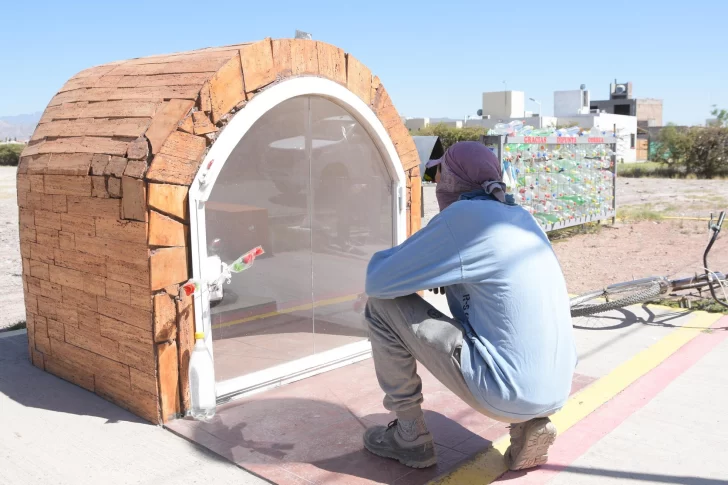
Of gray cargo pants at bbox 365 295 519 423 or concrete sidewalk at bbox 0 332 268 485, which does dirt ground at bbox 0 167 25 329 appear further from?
gray cargo pants at bbox 365 295 519 423

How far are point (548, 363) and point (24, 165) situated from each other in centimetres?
363

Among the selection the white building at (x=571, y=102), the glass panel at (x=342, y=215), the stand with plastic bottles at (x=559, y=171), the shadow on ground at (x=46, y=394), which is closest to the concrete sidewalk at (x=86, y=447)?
the shadow on ground at (x=46, y=394)

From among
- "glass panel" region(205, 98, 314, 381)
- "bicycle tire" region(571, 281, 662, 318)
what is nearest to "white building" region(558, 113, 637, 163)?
"bicycle tire" region(571, 281, 662, 318)

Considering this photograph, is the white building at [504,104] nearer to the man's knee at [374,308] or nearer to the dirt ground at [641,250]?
the dirt ground at [641,250]

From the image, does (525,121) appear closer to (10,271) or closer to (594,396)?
(10,271)

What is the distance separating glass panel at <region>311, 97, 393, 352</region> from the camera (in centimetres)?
469

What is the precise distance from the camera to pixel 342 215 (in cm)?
492

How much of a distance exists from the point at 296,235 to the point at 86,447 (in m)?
1.85

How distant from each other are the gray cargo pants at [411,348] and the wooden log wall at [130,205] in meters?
1.24

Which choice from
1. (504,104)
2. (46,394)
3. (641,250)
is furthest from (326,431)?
(504,104)

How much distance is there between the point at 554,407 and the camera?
2961mm

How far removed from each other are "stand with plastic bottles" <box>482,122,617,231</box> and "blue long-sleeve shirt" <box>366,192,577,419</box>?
7783 millimetres

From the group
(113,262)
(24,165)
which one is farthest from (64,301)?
(24,165)

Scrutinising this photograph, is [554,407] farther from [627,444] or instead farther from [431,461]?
[627,444]
